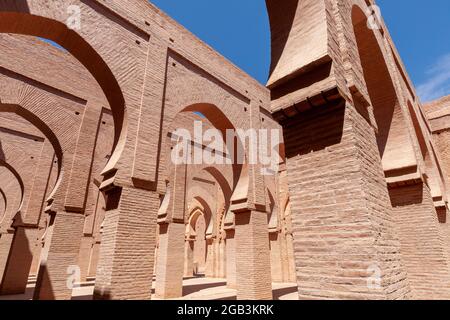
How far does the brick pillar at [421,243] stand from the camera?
5.18 meters

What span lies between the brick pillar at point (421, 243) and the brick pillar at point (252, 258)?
343 centimetres

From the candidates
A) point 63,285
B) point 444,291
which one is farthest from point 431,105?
point 63,285

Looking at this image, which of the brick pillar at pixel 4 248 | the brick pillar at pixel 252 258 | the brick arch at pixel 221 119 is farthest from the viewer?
the brick pillar at pixel 4 248

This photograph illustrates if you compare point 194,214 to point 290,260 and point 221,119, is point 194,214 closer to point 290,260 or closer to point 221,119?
point 290,260

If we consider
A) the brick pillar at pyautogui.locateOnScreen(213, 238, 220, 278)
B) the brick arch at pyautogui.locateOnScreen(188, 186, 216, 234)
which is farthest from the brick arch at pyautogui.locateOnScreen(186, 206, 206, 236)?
the brick pillar at pyautogui.locateOnScreen(213, 238, 220, 278)

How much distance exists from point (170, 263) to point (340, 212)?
814cm

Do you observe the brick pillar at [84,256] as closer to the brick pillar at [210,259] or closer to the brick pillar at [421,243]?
the brick pillar at [210,259]

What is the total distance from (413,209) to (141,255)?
564 cm

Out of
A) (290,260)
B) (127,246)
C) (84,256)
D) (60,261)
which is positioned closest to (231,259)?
(60,261)

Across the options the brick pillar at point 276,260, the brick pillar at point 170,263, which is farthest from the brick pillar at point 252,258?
the brick pillar at point 276,260

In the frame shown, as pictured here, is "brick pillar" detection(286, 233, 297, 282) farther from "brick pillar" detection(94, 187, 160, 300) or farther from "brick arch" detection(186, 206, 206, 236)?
"brick pillar" detection(94, 187, 160, 300)

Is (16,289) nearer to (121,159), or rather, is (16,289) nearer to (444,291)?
(121,159)

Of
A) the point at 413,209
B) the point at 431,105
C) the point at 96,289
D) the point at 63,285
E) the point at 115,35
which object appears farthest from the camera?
the point at 431,105
